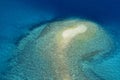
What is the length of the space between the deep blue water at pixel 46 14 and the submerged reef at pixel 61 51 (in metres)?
0.24

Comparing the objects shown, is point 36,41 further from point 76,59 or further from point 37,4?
point 37,4

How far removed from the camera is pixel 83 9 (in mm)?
6887

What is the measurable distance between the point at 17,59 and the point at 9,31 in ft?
3.28

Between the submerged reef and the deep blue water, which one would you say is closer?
the submerged reef

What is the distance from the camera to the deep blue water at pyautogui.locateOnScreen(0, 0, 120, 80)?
606 cm

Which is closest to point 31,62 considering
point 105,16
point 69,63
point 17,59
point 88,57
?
point 17,59

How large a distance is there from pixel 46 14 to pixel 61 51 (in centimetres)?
150

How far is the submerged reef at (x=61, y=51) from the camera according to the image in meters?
5.04

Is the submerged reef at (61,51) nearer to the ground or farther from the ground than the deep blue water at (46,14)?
nearer to the ground

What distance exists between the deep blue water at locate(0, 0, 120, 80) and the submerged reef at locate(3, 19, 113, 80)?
24 cm

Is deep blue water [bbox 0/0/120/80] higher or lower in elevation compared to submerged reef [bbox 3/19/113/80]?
higher

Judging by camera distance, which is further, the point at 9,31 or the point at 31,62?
the point at 9,31

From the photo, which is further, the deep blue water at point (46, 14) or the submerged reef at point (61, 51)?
the deep blue water at point (46, 14)

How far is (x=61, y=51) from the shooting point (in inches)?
215
